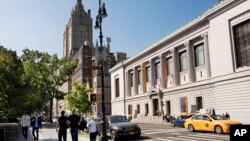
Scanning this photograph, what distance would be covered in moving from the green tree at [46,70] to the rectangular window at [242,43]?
4121cm

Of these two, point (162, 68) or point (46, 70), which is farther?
point (46, 70)

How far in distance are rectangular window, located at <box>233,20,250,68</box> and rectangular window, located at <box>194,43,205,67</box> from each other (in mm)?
7595

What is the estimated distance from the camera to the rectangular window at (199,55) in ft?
129

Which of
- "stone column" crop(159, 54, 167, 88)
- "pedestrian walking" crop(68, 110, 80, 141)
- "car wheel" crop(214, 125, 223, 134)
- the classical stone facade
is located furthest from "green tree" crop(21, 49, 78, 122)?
"pedestrian walking" crop(68, 110, 80, 141)

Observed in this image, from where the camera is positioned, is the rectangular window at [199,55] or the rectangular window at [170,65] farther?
the rectangular window at [170,65]

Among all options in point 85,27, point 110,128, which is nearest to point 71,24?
point 85,27

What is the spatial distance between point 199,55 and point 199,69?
1.89 metres

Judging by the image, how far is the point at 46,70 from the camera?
6450cm

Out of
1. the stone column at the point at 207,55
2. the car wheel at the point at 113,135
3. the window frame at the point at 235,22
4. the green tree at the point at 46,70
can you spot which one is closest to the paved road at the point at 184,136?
the car wheel at the point at 113,135

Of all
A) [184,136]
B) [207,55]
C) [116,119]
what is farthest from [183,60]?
[184,136]

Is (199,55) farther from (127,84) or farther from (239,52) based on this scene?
(127,84)

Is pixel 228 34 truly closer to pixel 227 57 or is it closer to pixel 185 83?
pixel 227 57

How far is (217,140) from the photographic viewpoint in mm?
16406

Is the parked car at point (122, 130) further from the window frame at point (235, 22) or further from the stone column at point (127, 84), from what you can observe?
the stone column at point (127, 84)
